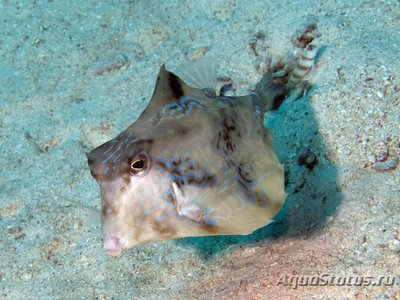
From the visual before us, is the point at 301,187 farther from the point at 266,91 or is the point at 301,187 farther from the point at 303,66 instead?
the point at 303,66

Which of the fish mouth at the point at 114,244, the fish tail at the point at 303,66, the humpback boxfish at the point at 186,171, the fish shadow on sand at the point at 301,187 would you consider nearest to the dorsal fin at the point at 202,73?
the humpback boxfish at the point at 186,171

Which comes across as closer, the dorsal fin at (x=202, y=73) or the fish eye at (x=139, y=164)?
the fish eye at (x=139, y=164)

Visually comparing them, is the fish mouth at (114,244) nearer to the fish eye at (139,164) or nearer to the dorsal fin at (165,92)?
the fish eye at (139,164)

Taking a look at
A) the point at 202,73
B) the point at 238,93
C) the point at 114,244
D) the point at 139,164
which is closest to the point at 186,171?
the point at 139,164

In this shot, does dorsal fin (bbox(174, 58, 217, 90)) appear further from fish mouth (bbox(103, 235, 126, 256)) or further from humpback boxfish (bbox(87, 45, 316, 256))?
fish mouth (bbox(103, 235, 126, 256))

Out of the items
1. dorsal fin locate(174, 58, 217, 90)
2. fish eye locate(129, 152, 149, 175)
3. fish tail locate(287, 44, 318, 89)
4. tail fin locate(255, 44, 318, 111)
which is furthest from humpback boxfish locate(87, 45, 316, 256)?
fish tail locate(287, 44, 318, 89)

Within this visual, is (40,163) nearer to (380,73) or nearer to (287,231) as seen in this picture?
(287,231)
